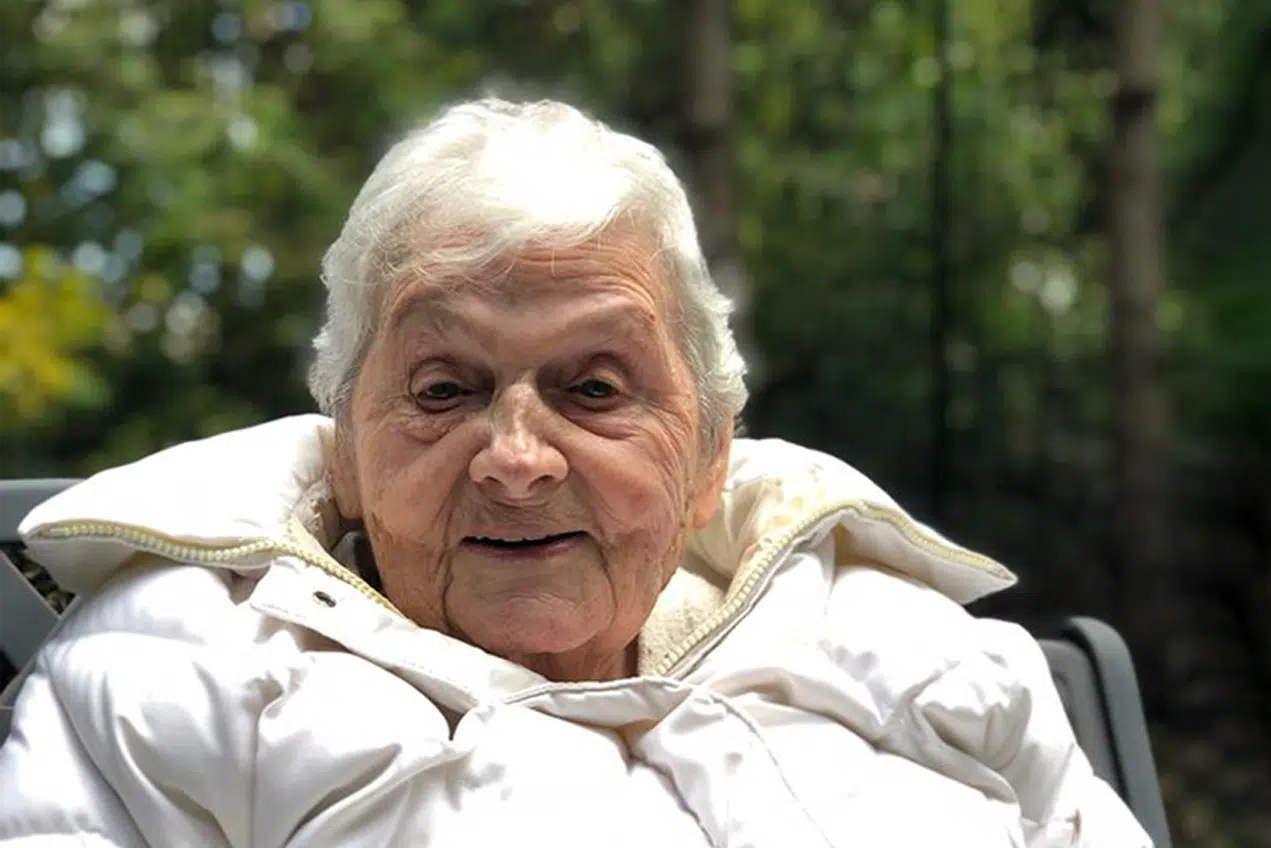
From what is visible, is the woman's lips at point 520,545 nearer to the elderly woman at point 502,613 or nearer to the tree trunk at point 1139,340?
the elderly woman at point 502,613

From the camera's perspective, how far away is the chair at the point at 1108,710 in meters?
1.66

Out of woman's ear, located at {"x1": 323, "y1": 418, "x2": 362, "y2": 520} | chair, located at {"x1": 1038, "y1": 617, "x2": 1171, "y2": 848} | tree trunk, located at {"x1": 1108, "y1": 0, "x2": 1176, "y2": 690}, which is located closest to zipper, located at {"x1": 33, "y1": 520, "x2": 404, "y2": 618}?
woman's ear, located at {"x1": 323, "y1": 418, "x2": 362, "y2": 520}

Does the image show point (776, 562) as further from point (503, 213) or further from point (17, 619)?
point (17, 619)

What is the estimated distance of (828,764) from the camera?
139 centimetres

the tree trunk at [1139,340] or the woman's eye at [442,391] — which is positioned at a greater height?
the woman's eye at [442,391]

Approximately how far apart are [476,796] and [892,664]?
406 millimetres

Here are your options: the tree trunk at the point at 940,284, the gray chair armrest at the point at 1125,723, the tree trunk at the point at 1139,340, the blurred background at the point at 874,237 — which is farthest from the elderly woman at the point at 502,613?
the tree trunk at the point at 1139,340

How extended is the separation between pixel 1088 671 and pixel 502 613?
2.34 ft

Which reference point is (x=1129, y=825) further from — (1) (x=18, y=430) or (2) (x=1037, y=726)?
(1) (x=18, y=430)

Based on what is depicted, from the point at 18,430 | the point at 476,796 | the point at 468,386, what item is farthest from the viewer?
the point at 18,430

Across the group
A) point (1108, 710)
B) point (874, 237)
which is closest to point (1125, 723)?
point (1108, 710)

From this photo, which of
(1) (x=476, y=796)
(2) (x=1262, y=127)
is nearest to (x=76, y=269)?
(1) (x=476, y=796)

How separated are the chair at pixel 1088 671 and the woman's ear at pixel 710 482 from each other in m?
0.44

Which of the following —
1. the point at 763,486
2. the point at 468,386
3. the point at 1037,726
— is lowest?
the point at 1037,726
